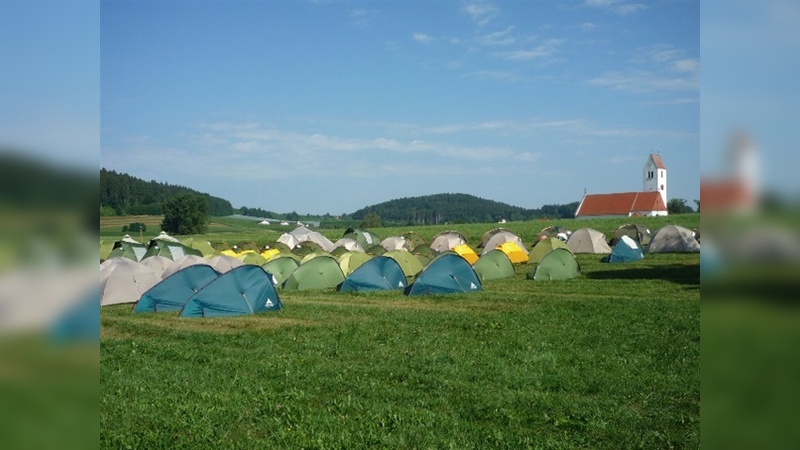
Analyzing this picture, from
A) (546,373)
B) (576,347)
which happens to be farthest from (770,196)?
(576,347)

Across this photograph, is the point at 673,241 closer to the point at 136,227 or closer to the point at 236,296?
the point at 236,296

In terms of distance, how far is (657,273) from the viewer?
27078 mm

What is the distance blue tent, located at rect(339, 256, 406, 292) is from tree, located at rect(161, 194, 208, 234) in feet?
212

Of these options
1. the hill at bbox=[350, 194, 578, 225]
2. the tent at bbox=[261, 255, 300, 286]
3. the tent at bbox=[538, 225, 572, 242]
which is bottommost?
the tent at bbox=[261, 255, 300, 286]

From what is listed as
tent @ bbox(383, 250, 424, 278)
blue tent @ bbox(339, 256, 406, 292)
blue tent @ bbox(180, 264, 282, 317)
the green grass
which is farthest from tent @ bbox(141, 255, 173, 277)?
tent @ bbox(383, 250, 424, 278)

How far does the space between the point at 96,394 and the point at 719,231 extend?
5.35 ft

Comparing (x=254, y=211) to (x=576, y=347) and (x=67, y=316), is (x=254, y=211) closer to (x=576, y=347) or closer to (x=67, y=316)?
(x=576, y=347)

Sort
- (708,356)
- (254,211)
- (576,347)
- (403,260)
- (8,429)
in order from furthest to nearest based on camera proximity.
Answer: (254,211) → (403,260) → (576,347) → (8,429) → (708,356)

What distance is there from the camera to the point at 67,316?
5.60ft

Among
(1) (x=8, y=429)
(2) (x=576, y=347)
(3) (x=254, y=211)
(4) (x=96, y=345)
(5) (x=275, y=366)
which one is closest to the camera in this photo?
(1) (x=8, y=429)

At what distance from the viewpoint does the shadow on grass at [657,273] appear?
24.7m

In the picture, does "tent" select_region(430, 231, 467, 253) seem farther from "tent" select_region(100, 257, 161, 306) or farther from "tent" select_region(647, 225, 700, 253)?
"tent" select_region(100, 257, 161, 306)

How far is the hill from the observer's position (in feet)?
448

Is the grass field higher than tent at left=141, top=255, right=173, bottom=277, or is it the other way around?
tent at left=141, top=255, right=173, bottom=277
